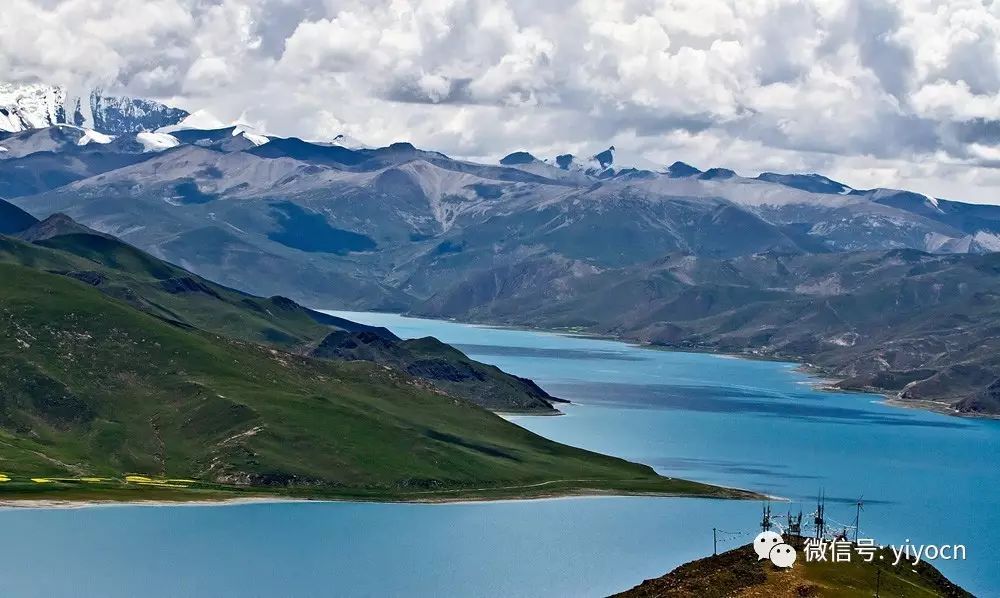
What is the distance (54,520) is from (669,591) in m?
95.2

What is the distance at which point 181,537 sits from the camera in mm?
184875

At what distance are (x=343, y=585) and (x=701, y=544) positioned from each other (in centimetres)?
5364

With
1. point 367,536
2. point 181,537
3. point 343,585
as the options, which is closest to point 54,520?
point 181,537

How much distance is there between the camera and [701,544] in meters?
198

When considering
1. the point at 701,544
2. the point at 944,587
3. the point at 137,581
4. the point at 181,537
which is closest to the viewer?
the point at 944,587

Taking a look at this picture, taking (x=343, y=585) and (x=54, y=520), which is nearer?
(x=343, y=585)

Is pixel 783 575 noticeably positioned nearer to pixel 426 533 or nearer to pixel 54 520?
pixel 426 533

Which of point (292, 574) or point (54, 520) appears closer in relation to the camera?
point (292, 574)

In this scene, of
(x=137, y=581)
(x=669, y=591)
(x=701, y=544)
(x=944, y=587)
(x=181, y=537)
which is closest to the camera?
(x=669, y=591)

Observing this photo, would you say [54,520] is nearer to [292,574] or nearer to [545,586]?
[292,574]

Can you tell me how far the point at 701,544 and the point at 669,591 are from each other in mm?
79015

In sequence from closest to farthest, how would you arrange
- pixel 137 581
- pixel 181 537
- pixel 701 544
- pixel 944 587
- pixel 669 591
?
pixel 669 591
pixel 944 587
pixel 137 581
pixel 181 537
pixel 701 544

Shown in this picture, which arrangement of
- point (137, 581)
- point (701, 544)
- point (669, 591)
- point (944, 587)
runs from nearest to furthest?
point (669, 591) < point (944, 587) < point (137, 581) < point (701, 544)

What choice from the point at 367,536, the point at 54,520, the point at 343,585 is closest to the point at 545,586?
the point at 343,585
